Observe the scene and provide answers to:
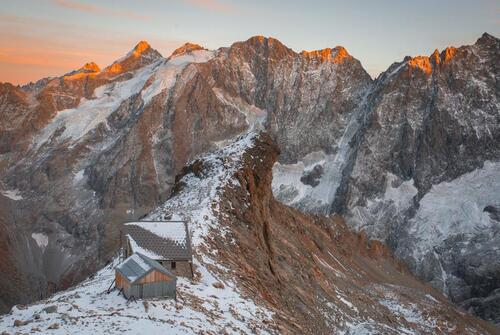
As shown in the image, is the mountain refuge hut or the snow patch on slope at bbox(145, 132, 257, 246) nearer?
the mountain refuge hut

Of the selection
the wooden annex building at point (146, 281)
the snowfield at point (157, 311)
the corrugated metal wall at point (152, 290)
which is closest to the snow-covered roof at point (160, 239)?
the snowfield at point (157, 311)

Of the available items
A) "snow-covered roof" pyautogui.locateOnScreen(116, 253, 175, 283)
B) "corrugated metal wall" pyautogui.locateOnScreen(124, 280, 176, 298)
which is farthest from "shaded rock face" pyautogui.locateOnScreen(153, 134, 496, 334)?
"snow-covered roof" pyautogui.locateOnScreen(116, 253, 175, 283)

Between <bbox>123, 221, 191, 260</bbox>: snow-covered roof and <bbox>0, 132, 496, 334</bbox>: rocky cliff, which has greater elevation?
<bbox>123, 221, 191, 260</bbox>: snow-covered roof

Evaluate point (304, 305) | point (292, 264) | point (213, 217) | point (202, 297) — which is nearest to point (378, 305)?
point (292, 264)

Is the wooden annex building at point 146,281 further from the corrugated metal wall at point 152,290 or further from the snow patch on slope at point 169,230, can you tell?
the snow patch on slope at point 169,230

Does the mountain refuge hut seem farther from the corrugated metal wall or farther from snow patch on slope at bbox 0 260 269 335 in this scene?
the corrugated metal wall

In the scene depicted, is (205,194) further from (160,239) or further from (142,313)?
(142,313)

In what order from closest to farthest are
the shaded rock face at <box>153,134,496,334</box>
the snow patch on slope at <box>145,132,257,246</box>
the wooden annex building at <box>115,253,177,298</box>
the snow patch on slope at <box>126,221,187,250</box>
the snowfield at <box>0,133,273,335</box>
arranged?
1. the snowfield at <box>0,133,273,335</box>
2. the wooden annex building at <box>115,253,177,298</box>
3. the snow patch on slope at <box>126,221,187,250</box>
4. the shaded rock face at <box>153,134,496,334</box>
5. the snow patch on slope at <box>145,132,257,246</box>

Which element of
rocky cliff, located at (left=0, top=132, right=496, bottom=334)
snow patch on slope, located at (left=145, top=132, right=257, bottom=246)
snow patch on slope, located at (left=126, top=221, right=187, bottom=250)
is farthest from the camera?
snow patch on slope, located at (left=145, top=132, right=257, bottom=246)
